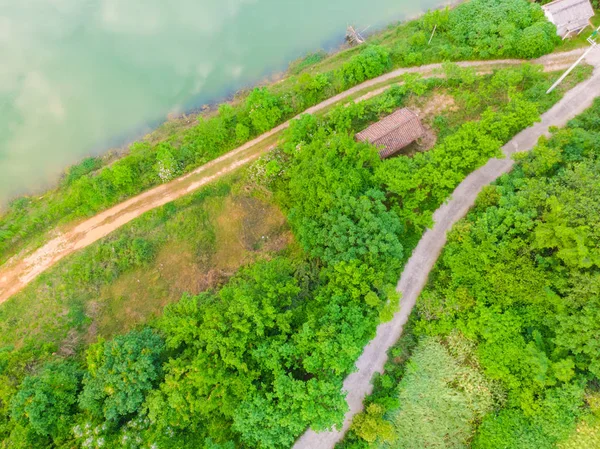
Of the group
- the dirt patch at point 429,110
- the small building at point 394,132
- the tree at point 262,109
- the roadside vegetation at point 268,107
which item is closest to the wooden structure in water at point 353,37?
the roadside vegetation at point 268,107

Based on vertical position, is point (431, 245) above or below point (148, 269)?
below

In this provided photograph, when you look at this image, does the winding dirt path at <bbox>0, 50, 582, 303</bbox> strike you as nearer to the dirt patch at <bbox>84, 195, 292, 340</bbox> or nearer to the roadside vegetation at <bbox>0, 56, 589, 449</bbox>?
the roadside vegetation at <bbox>0, 56, 589, 449</bbox>

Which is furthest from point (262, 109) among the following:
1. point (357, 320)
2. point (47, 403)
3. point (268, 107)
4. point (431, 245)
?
point (47, 403)

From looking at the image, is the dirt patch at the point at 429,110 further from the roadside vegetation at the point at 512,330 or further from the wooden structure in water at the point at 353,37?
the wooden structure in water at the point at 353,37

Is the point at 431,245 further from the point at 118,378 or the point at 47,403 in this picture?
the point at 47,403

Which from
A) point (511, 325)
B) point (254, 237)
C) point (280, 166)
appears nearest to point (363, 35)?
point (280, 166)

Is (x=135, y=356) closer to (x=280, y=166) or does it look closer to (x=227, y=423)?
(x=227, y=423)
